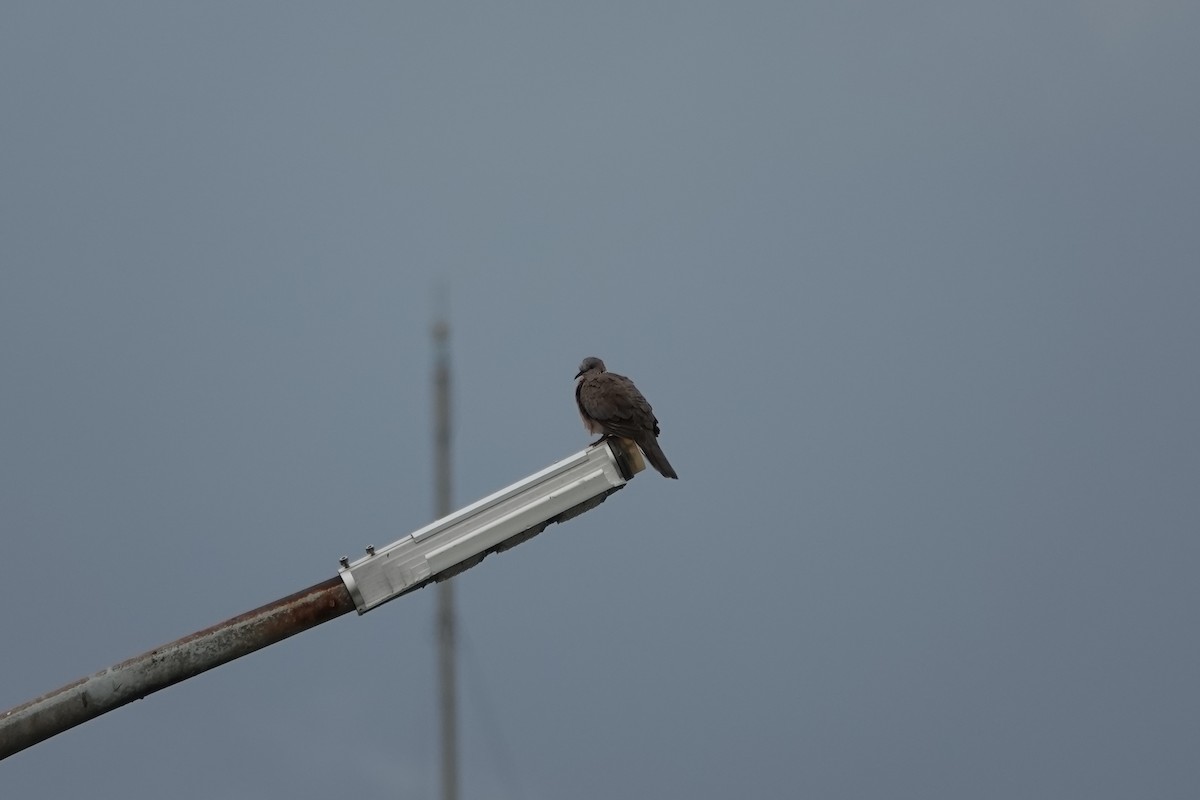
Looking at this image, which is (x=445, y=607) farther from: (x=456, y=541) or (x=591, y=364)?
(x=456, y=541)

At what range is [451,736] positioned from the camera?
15305 millimetres

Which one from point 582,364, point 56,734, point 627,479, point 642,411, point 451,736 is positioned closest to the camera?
point 56,734

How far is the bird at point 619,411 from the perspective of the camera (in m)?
12.3

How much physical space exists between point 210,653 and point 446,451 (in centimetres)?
817

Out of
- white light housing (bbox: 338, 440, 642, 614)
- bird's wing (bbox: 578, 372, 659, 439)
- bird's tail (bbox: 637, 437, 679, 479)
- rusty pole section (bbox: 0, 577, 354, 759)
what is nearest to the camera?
rusty pole section (bbox: 0, 577, 354, 759)

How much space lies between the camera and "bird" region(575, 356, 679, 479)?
1234 cm

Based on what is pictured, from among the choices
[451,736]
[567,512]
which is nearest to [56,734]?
[567,512]

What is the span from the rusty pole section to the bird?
13.3ft

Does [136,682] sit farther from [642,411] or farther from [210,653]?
[642,411]

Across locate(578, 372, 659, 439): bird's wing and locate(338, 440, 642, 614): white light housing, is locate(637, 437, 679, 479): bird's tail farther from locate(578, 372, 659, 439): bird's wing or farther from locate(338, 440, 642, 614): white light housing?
locate(338, 440, 642, 614): white light housing

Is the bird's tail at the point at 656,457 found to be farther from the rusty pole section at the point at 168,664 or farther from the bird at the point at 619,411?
the rusty pole section at the point at 168,664

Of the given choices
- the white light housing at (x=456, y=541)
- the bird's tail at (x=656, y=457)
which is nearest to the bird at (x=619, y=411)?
the bird's tail at (x=656, y=457)

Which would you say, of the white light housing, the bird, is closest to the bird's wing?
the bird

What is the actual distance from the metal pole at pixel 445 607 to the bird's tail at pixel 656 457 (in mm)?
2708
